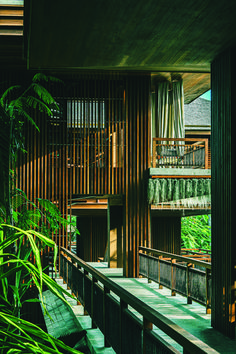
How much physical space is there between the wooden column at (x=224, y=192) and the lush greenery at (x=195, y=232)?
24657 mm

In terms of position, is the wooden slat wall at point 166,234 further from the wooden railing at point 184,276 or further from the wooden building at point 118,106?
the wooden railing at point 184,276

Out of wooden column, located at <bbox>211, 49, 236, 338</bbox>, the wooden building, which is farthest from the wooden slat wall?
wooden column, located at <bbox>211, 49, 236, 338</bbox>

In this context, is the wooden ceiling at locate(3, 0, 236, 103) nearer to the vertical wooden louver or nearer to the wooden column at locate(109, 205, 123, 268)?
the vertical wooden louver

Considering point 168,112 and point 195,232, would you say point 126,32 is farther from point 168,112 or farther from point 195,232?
point 195,232

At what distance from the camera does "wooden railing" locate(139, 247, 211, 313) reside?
290 inches

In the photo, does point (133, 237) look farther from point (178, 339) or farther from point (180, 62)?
point (178, 339)

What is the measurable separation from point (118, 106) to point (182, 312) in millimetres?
6652

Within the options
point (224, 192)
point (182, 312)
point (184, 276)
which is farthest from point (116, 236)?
point (224, 192)

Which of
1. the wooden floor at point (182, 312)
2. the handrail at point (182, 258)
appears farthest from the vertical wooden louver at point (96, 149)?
the wooden floor at point (182, 312)

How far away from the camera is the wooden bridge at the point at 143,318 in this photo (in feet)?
9.80

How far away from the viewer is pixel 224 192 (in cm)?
616

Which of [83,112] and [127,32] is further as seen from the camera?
[83,112]

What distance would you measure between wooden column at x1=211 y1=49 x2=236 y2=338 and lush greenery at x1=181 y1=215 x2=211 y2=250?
24.7 meters

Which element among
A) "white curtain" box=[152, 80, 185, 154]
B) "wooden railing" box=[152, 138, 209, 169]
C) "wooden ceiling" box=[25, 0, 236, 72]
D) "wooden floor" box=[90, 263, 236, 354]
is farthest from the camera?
"white curtain" box=[152, 80, 185, 154]
